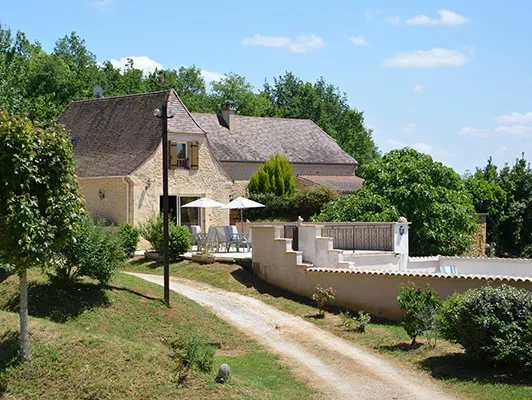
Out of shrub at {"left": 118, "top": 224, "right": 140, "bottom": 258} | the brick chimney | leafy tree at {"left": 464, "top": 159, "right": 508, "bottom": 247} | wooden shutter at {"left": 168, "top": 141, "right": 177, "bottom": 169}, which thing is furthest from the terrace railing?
the brick chimney

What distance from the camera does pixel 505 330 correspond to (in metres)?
12.8

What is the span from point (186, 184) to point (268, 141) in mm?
11011

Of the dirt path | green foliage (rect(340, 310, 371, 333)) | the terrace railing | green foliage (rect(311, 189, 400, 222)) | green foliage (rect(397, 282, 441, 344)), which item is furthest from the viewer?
green foliage (rect(311, 189, 400, 222))

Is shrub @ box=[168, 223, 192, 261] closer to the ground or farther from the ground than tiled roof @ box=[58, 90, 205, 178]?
A: closer to the ground

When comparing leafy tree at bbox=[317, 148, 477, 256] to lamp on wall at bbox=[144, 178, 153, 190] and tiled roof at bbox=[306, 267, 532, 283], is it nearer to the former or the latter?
lamp on wall at bbox=[144, 178, 153, 190]

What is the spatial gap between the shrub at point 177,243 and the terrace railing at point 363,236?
4587 millimetres

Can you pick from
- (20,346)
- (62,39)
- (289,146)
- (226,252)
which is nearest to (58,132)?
(20,346)

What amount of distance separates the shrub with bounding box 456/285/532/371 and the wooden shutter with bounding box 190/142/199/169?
20005mm

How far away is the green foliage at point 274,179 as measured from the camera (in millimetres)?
36500

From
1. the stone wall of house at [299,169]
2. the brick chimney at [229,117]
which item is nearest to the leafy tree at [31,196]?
the stone wall of house at [299,169]

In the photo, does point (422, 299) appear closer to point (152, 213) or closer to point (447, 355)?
point (447, 355)

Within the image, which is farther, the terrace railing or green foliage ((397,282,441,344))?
the terrace railing

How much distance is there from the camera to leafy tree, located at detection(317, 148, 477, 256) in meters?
29.2

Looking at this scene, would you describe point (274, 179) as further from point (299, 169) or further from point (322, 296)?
point (322, 296)
